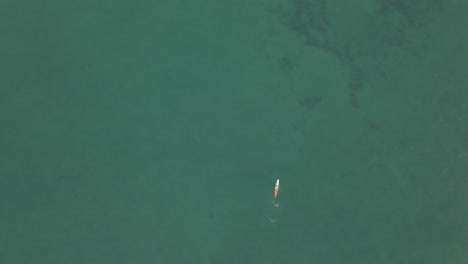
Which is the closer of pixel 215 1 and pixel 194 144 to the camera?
pixel 194 144

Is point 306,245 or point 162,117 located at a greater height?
point 162,117

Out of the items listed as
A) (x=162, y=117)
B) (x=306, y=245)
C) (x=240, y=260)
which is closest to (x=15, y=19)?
(x=162, y=117)

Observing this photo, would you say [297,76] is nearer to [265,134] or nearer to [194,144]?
[265,134]

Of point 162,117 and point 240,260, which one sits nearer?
point 240,260

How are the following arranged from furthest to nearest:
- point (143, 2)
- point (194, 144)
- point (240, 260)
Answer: point (143, 2), point (194, 144), point (240, 260)

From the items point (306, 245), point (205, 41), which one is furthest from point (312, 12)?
point (306, 245)

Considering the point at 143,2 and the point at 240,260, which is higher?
the point at 143,2

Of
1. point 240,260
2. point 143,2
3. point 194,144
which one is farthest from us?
point 143,2

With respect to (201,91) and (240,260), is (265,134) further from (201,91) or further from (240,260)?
(240,260)

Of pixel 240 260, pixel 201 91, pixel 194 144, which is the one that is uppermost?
pixel 201 91
